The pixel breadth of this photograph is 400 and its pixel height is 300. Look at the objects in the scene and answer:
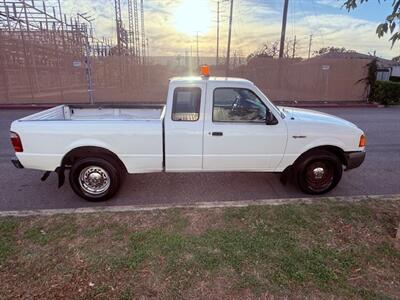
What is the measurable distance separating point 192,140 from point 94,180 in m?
1.57

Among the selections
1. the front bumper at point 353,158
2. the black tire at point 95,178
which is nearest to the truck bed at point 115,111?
the black tire at point 95,178

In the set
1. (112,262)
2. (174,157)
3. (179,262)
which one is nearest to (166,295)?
(179,262)

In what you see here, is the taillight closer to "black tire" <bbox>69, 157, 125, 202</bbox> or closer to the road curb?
"black tire" <bbox>69, 157, 125, 202</bbox>

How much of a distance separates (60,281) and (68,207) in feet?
5.68

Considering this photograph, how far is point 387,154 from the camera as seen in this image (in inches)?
271

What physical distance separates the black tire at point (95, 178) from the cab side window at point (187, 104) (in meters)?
1.19

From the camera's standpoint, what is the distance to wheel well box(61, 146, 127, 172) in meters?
4.20

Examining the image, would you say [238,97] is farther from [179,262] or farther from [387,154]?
[387,154]

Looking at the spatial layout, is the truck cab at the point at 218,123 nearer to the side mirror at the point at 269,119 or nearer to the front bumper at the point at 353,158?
the side mirror at the point at 269,119

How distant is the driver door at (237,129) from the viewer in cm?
423

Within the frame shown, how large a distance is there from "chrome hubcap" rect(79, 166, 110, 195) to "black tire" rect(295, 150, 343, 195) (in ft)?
9.54

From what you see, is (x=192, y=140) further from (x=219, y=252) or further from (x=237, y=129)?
(x=219, y=252)

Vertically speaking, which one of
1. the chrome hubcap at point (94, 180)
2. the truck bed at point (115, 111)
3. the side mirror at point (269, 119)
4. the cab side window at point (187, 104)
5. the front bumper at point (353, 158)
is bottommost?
the chrome hubcap at point (94, 180)

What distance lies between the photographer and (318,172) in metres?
4.60
